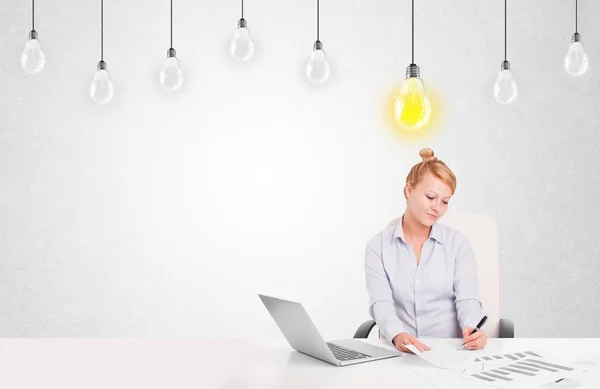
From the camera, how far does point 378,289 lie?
7.54 feet

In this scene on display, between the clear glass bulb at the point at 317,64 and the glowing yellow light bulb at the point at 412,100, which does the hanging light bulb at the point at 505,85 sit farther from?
the clear glass bulb at the point at 317,64

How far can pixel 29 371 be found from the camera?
1.56m

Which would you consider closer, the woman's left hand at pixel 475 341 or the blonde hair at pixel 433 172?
the woman's left hand at pixel 475 341

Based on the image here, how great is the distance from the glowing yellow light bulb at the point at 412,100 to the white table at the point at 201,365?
1194 millimetres

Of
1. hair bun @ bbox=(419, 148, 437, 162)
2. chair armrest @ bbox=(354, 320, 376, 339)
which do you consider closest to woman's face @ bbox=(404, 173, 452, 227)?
hair bun @ bbox=(419, 148, 437, 162)

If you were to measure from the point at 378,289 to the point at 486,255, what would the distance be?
1.77 feet

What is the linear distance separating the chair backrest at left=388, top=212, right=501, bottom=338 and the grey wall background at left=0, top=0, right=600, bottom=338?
3.75 feet

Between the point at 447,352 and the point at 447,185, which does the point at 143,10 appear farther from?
the point at 447,352

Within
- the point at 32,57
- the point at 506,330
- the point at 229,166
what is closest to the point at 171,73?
the point at 32,57

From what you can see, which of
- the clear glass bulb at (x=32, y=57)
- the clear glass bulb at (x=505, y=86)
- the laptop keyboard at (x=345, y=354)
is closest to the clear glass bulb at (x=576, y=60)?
the clear glass bulb at (x=505, y=86)

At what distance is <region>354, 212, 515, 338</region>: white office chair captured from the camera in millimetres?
2508

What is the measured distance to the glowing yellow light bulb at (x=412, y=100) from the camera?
2686mm

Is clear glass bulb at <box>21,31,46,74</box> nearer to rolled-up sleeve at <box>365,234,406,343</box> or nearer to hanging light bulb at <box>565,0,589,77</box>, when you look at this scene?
Answer: rolled-up sleeve at <box>365,234,406,343</box>

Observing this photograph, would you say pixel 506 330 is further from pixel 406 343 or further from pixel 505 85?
pixel 505 85
